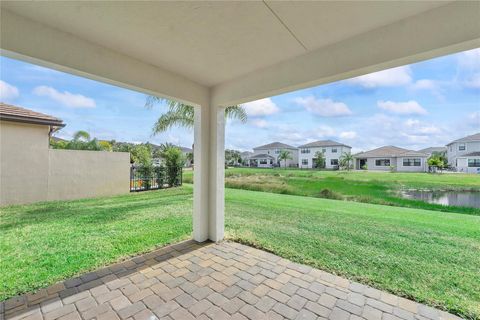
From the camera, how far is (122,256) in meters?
3.55

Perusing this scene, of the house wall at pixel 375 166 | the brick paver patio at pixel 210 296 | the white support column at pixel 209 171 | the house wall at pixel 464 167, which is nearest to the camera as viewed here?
the brick paver patio at pixel 210 296

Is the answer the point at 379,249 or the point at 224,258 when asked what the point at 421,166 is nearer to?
the point at 379,249

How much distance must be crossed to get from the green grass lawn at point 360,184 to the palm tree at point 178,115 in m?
4.35

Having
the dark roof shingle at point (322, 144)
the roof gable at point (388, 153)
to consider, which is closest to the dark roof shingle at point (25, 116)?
the roof gable at point (388, 153)

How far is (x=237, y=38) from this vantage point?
253 centimetres

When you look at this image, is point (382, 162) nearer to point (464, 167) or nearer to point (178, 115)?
point (464, 167)

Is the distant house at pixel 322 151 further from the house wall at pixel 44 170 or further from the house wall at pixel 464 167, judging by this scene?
the house wall at pixel 44 170

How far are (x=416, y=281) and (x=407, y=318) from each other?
88 cm

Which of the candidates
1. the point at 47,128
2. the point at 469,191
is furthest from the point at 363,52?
the point at 47,128

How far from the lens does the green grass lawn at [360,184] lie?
25.2ft

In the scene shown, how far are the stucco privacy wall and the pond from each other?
12715 mm

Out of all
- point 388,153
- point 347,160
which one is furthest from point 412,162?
point 347,160

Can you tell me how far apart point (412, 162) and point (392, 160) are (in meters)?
2.18

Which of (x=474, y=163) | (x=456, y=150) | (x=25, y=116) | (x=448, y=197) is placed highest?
(x=25, y=116)
